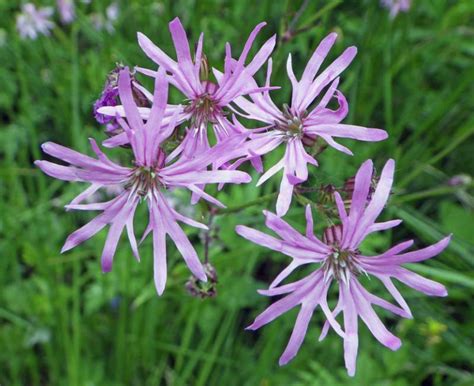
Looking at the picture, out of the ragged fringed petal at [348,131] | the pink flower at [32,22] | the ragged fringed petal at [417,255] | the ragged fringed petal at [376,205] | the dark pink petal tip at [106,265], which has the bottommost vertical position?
the dark pink petal tip at [106,265]

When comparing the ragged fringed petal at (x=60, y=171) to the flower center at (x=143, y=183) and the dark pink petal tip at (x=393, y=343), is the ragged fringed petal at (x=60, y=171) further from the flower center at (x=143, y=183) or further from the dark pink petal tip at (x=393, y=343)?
the dark pink petal tip at (x=393, y=343)

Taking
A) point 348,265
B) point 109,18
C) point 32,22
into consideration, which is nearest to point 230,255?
point 348,265

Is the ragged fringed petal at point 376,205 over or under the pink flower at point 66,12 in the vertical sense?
under

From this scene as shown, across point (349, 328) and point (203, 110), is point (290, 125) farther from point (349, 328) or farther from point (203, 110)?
point (349, 328)

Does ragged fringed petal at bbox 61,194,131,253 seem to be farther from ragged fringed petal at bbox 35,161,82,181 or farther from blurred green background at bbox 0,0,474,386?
blurred green background at bbox 0,0,474,386

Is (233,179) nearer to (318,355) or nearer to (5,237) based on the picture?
(318,355)

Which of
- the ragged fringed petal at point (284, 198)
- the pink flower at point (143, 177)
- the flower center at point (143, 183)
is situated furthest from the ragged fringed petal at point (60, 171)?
the ragged fringed petal at point (284, 198)
